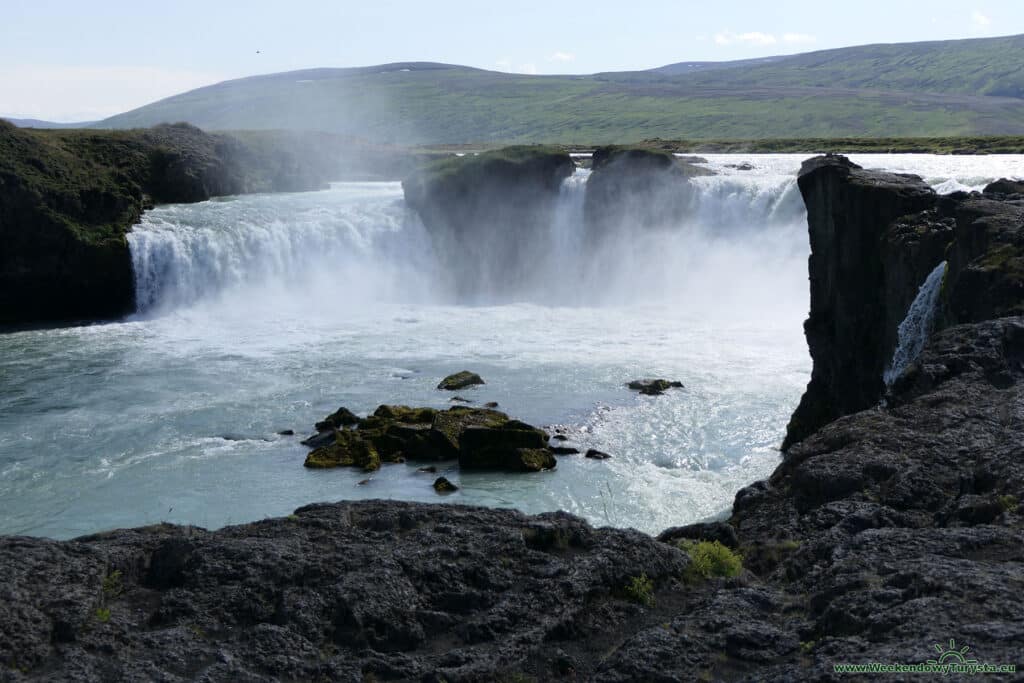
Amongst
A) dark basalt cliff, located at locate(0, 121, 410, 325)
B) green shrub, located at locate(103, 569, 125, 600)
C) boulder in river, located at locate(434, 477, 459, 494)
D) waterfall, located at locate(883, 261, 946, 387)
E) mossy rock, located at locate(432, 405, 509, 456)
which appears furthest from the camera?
dark basalt cliff, located at locate(0, 121, 410, 325)

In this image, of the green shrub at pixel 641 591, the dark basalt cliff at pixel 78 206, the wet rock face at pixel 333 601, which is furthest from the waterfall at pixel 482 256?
the green shrub at pixel 641 591

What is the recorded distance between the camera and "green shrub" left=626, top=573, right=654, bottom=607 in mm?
8305

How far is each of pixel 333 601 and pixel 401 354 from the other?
29.3 m

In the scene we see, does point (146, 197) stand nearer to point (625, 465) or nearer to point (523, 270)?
point (523, 270)

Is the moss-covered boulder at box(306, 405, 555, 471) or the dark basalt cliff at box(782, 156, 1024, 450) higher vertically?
the dark basalt cliff at box(782, 156, 1024, 450)

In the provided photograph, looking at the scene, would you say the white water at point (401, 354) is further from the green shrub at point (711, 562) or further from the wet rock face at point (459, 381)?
the green shrub at point (711, 562)

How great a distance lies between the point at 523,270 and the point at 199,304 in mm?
15803

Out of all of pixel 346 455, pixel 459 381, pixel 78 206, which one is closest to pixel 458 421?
pixel 346 455

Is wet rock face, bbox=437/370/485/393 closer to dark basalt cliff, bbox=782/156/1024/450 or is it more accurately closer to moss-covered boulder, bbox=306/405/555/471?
moss-covered boulder, bbox=306/405/555/471

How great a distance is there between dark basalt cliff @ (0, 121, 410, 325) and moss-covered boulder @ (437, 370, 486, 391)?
2217cm

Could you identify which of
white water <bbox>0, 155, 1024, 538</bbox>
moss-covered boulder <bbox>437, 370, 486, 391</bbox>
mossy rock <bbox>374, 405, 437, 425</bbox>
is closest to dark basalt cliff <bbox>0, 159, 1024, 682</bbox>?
white water <bbox>0, 155, 1024, 538</bbox>

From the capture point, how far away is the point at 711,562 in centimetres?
891

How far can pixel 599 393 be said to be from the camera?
101 ft

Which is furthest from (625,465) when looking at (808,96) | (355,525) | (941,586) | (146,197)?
(808,96)
